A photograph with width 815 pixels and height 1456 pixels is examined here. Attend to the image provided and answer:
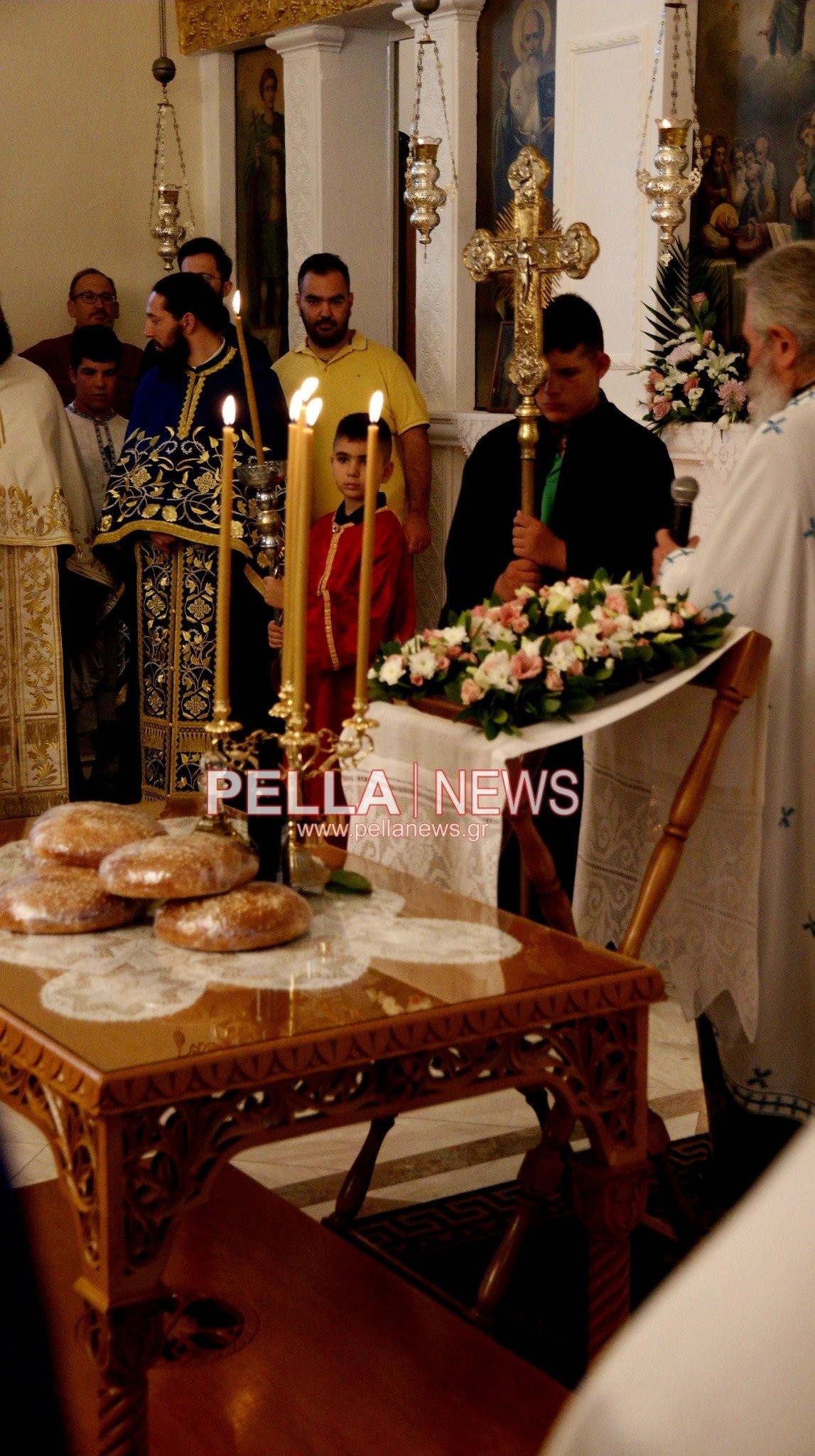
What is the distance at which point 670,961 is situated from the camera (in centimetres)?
309

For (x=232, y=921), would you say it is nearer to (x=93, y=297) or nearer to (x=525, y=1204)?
(x=525, y=1204)

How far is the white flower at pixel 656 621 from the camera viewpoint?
8.75 feet

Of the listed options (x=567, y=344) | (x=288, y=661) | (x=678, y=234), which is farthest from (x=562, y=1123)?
(x=678, y=234)

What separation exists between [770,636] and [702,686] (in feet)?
0.97

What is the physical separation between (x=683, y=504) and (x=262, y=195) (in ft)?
21.3

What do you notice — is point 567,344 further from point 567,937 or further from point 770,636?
point 567,937

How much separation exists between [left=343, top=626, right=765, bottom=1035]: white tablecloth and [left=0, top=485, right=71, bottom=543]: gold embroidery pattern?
311 cm

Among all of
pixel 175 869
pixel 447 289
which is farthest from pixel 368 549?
pixel 447 289

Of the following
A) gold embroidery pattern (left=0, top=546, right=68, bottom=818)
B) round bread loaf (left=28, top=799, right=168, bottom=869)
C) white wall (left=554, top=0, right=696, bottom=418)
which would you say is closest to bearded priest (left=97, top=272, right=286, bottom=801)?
gold embroidery pattern (left=0, top=546, right=68, bottom=818)

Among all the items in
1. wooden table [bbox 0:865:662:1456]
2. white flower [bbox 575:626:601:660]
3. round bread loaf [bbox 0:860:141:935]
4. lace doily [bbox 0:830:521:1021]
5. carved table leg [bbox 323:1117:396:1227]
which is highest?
white flower [bbox 575:626:601:660]

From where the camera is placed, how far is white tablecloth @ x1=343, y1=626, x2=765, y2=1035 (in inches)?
106

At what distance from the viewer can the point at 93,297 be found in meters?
7.79

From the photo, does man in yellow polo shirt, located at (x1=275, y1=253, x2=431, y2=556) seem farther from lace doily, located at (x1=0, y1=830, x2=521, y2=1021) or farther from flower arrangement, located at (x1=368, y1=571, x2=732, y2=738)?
lace doily, located at (x1=0, y1=830, x2=521, y2=1021)

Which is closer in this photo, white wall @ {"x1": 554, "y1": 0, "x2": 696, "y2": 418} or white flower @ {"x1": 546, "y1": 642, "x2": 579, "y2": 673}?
white flower @ {"x1": 546, "y1": 642, "x2": 579, "y2": 673}
